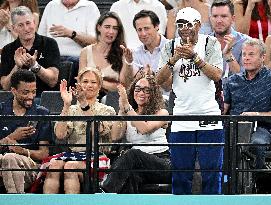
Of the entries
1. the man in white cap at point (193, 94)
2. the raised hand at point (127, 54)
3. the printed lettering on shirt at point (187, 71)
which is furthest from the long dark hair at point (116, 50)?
the printed lettering on shirt at point (187, 71)

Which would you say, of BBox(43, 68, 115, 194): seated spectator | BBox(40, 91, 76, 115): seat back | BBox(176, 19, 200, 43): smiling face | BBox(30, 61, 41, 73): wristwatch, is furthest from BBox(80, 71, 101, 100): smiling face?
BBox(176, 19, 200, 43): smiling face

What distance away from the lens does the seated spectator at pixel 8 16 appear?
35.7ft

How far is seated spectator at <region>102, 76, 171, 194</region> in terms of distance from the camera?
8.61 metres

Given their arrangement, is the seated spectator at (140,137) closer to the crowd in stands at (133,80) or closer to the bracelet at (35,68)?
the crowd in stands at (133,80)

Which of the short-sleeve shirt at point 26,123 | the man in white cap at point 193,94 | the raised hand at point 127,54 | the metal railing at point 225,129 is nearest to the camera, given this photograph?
the metal railing at point 225,129

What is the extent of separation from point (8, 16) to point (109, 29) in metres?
1.34

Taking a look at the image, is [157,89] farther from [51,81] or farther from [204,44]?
[51,81]

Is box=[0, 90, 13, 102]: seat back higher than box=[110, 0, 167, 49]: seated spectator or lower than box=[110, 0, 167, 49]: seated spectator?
lower

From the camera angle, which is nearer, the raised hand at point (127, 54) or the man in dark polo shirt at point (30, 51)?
the raised hand at point (127, 54)

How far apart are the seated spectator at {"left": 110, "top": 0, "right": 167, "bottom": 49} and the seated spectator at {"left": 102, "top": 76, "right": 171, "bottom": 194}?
167 centimetres

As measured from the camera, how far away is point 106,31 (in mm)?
10195

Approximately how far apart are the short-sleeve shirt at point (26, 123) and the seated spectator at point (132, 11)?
6.36 ft

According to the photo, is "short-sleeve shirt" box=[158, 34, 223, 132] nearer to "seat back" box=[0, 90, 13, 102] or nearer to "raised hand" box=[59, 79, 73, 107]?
"raised hand" box=[59, 79, 73, 107]

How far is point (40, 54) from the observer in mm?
10289
